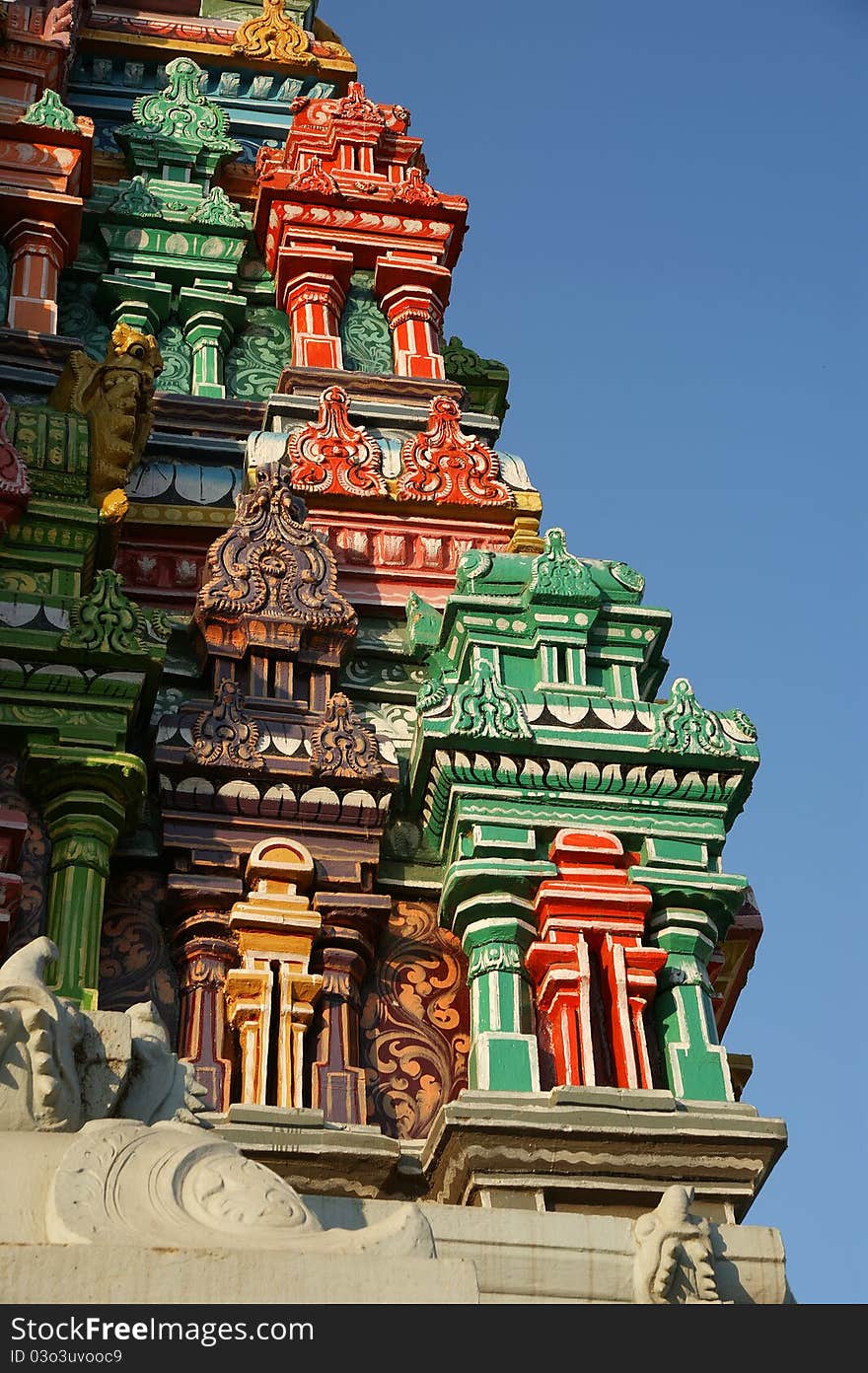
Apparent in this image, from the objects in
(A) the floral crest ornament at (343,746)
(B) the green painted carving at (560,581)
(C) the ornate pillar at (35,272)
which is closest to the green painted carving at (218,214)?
(C) the ornate pillar at (35,272)

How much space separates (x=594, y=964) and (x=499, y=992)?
507 millimetres

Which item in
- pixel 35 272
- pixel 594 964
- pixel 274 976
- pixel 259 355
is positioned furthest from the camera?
pixel 259 355

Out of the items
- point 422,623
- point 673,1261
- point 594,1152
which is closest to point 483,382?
point 422,623

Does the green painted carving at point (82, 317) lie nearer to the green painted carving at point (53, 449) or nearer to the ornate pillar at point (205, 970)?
the green painted carving at point (53, 449)

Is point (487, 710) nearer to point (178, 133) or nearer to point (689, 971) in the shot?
point (689, 971)

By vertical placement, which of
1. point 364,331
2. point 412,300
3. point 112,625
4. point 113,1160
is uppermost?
point 412,300

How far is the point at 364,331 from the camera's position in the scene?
52.9ft

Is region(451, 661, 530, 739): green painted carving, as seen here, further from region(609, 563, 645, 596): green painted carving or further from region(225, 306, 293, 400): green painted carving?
region(225, 306, 293, 400): green painted carving

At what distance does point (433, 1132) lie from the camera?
33.3ft

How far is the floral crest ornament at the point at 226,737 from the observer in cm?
1160

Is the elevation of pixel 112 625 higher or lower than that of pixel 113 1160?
higher

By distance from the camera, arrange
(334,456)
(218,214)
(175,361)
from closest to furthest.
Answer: (334,456)
(175,361)
(218,214)

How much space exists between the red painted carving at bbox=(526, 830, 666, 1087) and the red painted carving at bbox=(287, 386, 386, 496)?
9.90ft
